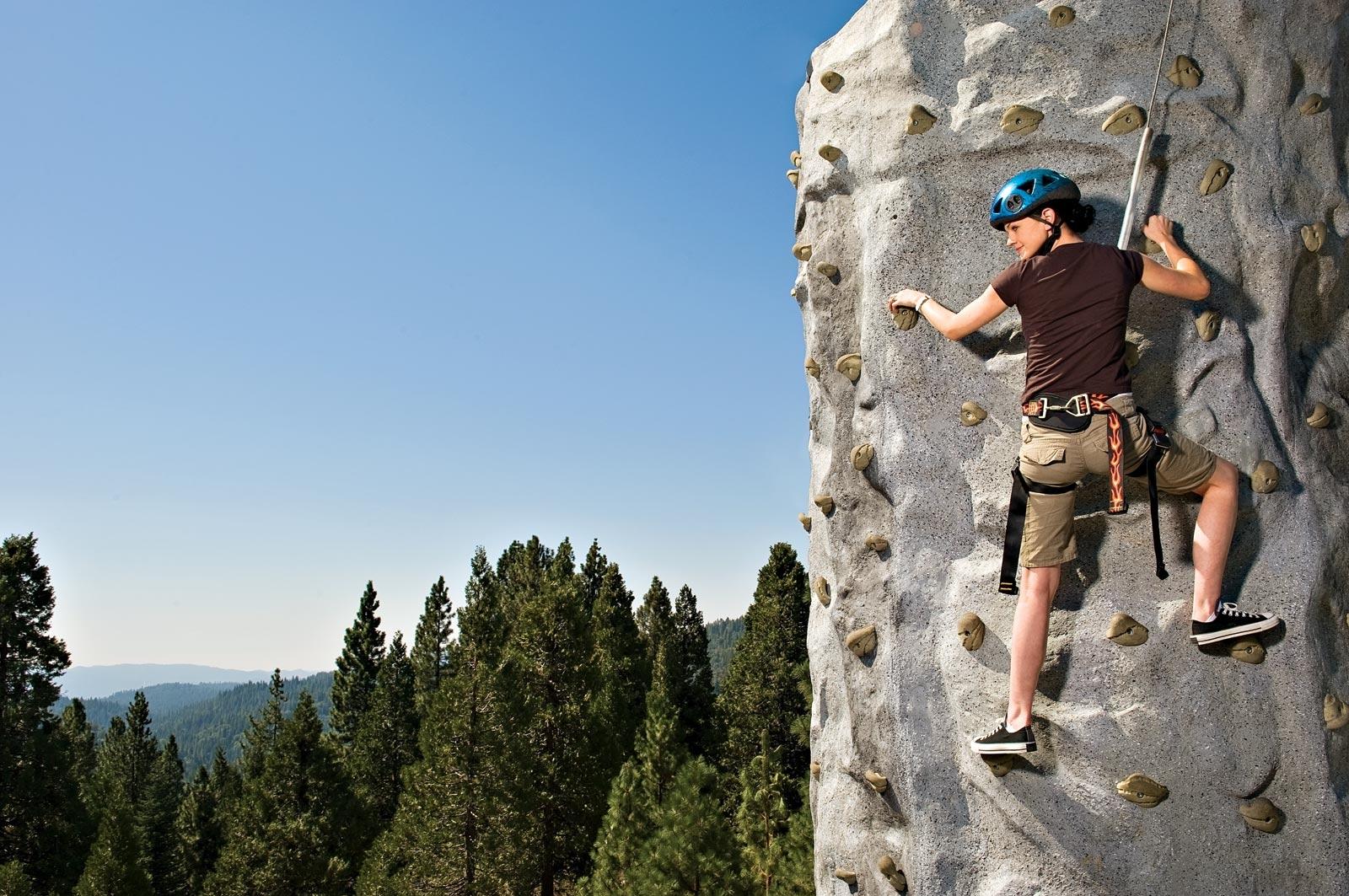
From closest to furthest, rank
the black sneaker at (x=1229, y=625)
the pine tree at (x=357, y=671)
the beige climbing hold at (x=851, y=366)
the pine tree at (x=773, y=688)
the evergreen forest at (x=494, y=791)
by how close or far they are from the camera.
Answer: the black sneaker at (x=1229, y=625) → the beige climbing hold at (x=851, y=366) → the evergreen forest at (x=494, y=791) → the pine tree at (x=773, y=688) → the pine tree at (x=357, y=671)

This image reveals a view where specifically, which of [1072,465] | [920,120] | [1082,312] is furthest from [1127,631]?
[920,120]

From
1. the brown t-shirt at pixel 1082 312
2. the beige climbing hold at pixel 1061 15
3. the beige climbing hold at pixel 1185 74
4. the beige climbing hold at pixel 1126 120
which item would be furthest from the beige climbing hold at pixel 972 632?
the beige climbing hold at pixel 1061 15

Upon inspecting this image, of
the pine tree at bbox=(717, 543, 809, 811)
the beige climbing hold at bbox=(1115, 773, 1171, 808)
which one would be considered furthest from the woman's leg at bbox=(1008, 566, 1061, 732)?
the pine tree at bbox=(717, 543, 809, 811)

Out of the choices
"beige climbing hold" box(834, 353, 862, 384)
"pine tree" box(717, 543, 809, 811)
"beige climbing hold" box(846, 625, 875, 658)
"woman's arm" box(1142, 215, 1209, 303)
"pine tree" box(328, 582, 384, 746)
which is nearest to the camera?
"woman's arm" box(1142, 215, 1209, 303)

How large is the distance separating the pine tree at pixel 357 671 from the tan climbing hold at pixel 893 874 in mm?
39195

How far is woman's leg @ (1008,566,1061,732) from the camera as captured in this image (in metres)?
4.77

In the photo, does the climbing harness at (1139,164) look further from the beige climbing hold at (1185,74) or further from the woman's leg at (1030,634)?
the woman's leg at (1030,634)

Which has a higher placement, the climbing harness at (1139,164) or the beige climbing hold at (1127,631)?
the climbing harness at (1139,164)

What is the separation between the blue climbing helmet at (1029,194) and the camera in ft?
16.1

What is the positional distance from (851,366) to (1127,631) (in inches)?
79.3

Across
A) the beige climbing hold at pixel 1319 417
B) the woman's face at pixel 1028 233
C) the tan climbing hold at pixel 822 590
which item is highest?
the woman's face at pixel 1028 233

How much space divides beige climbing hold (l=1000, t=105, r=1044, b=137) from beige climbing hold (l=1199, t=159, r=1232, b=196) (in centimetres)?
86

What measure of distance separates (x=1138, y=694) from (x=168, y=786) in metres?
47.7

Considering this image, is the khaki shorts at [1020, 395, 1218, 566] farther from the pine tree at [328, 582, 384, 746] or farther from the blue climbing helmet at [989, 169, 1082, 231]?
the pine tree at [328, 582, 384, 746]
